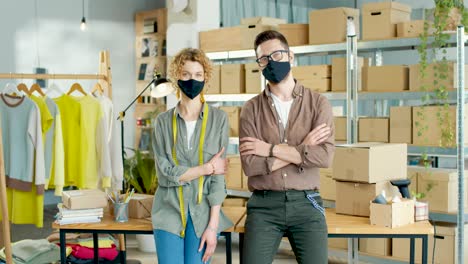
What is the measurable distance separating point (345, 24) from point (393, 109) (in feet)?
2.71

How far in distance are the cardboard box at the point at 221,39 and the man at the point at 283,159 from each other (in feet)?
10.1

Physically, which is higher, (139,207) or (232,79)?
(232,79)

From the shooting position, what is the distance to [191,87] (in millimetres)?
3248

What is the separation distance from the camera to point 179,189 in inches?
127

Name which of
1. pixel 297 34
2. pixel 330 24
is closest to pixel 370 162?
pixel 330 24

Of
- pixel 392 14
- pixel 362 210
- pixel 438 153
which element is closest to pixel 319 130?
pixel 362 210

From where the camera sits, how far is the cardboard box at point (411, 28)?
5.19 metres

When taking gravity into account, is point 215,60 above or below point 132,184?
above

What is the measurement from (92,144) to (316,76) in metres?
1.90

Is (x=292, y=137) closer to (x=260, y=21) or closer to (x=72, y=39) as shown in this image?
(x=260, y=21)

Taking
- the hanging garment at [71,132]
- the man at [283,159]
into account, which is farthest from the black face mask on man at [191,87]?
the hanging garment at [71,132]

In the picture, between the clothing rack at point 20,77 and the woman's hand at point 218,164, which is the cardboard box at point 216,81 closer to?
the clothing rack at point 20,77

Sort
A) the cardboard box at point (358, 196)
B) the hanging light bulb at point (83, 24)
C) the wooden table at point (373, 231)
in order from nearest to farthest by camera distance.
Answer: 1. the wooden table at point (373, 231)
2. the cardboard box at point (358, 196)
3. the hanging light bulb at point (83, 24)

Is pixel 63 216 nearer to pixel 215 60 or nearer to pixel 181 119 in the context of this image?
pixel 181 119
